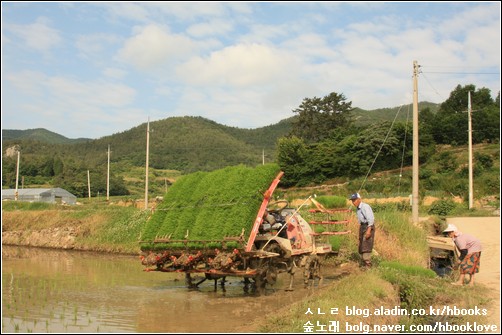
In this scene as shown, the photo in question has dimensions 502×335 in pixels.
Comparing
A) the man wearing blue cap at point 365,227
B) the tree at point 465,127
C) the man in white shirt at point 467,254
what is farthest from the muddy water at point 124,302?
the tree at point 465,127

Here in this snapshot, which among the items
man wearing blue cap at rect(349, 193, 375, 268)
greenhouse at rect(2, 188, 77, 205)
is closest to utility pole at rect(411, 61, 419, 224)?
man wearing blue cap at rect(349, 193, 375, 268)

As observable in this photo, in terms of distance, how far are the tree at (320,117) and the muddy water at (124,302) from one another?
63198 mm

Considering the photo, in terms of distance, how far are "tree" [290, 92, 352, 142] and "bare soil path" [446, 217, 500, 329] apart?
51.9 meters

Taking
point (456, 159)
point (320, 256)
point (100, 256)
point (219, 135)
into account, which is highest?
point (219, 135)

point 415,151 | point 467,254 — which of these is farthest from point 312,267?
point 415,151

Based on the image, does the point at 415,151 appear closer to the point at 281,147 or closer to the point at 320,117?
the point at 281,147

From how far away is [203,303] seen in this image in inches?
489

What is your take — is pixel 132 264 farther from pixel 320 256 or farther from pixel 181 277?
pixel 320 256

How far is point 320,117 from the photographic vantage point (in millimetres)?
81062

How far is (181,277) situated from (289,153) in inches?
1866

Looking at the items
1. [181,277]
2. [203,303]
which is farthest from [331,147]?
[203,303]

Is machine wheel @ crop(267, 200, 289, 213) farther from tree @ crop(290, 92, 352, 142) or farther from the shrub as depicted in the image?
tree @ crop(290, 92, 352, 142)

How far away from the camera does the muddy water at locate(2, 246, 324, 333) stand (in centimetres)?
990

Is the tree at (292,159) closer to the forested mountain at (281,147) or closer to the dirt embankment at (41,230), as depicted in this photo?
the forested mountain at (281,147)
